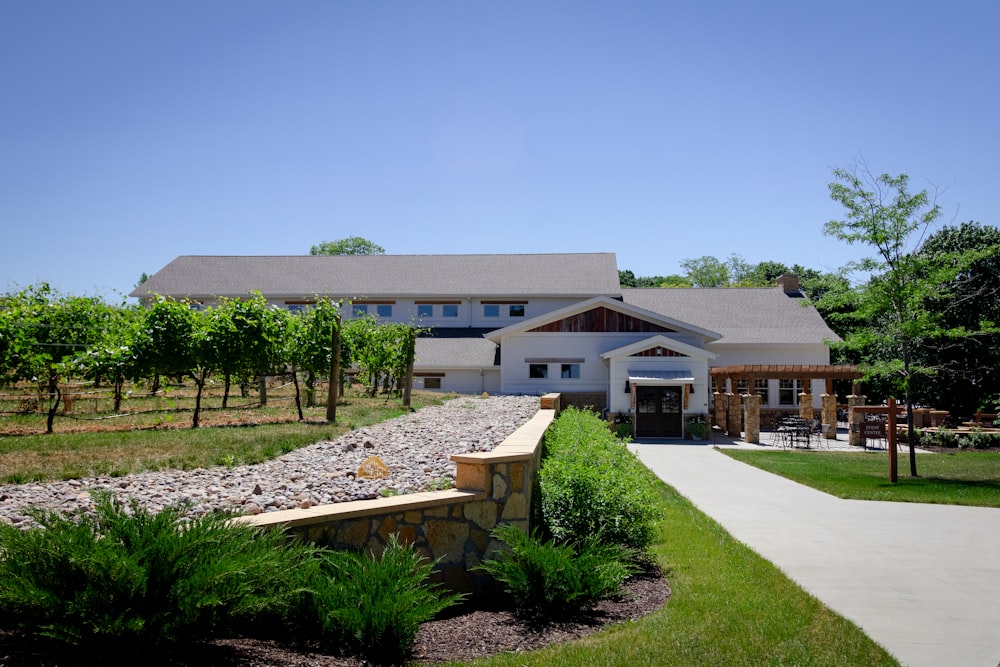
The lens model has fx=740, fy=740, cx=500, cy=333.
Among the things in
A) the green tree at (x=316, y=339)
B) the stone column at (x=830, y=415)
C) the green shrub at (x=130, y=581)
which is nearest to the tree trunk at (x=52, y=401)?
the green tree at (x=316, y=339)

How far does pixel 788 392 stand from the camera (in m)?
33.5

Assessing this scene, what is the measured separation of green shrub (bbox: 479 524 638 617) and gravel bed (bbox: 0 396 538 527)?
4.53ft

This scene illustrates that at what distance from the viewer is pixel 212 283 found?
43312mm

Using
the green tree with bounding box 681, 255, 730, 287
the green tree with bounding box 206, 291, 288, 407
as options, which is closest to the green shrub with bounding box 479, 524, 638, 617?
the green tree with bounding box 206, 291, 288, 407

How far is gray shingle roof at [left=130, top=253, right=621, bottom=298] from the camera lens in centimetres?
4134

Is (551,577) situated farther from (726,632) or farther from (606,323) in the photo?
(606,323)

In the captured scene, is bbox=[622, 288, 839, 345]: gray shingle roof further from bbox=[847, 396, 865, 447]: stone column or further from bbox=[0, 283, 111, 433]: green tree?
bbox=[0, 283, 111, 433]: green tree

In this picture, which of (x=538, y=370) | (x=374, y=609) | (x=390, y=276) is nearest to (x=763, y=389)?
(x=538, y=370)

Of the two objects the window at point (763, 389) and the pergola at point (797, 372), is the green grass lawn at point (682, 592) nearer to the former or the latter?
the pergola at point (797, 372)

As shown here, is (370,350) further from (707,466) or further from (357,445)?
(357,445)

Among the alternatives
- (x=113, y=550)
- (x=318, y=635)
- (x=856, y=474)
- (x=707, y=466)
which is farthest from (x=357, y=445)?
(x=856, y=474)

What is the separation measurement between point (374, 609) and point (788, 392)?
32.1 meters

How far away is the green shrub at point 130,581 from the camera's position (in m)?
3.66

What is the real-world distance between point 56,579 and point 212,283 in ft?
139
